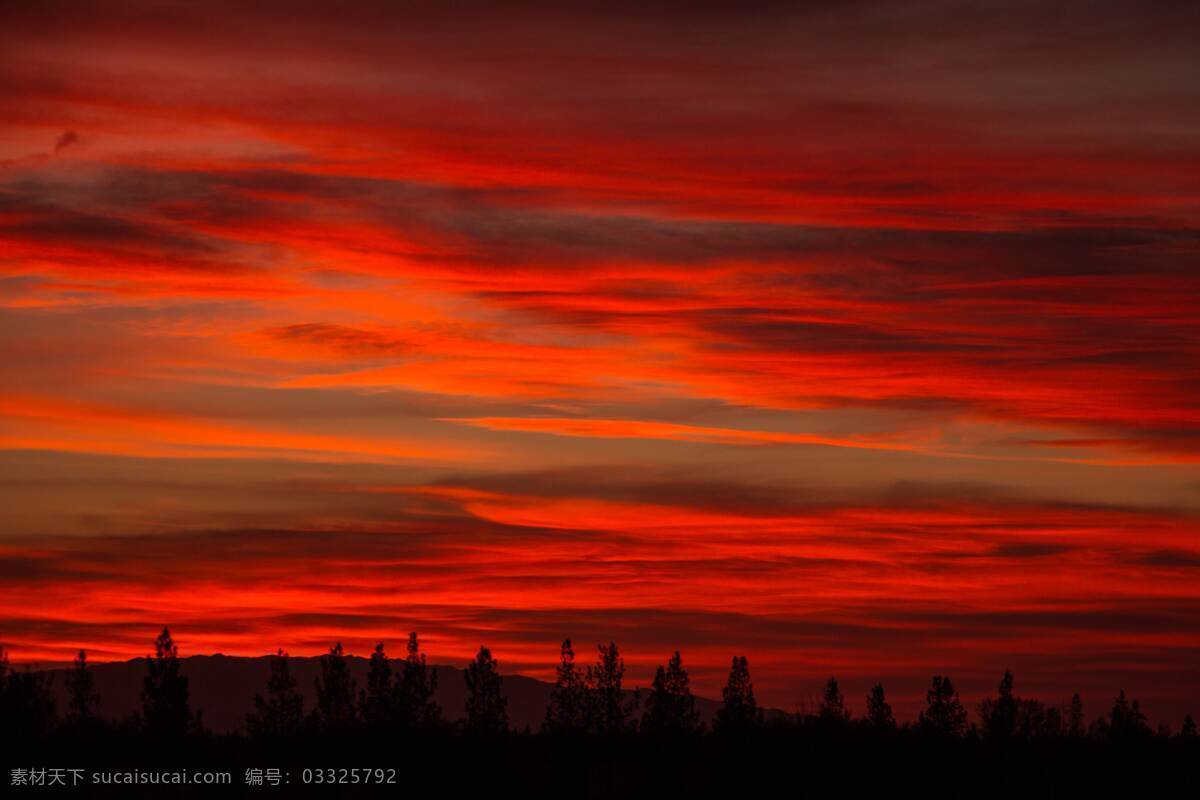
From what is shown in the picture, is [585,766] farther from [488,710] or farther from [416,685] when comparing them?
[416,685]

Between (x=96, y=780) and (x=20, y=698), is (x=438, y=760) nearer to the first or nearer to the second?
(x=96, y=780)

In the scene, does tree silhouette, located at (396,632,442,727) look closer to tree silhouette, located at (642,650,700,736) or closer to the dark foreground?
tree silhouette, located at (642,650,700,736)

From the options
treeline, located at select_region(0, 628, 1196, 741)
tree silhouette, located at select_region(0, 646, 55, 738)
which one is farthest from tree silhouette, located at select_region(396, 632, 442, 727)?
tree silhouette, located at select_region(0, 646, 55, 738)

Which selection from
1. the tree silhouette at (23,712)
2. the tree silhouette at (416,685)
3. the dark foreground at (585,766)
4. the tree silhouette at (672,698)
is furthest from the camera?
the tree silhouette at (416,685)

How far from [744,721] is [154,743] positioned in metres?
25.6

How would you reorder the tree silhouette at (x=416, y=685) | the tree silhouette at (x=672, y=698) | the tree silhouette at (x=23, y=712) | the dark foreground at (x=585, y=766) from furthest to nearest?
the tree silhouette at (x=416, y=685), the tree silhouette at (x=672, y=698), the tree silhouette at (x=23, y=712), the dark foreground at (x=585, y=766)

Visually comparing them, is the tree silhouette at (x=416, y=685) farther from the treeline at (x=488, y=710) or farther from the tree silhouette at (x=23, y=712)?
the tree silhouette at (x=23, y=712)

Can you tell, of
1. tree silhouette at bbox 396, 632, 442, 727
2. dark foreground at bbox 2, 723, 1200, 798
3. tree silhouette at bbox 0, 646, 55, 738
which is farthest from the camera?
tree silhouette at bbox 396, 632, 442, 727

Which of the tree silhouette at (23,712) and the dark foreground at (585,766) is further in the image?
the tree silhouette at (23,712)

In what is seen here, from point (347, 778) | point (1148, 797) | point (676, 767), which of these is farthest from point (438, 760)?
point (1148, 797)

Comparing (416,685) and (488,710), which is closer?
(488,710)

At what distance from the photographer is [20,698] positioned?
56.5m

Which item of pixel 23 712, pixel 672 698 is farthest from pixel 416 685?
→ pixel 23 712

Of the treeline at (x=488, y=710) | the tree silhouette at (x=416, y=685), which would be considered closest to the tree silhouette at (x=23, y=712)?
the treeline at (x=488, y=710)
